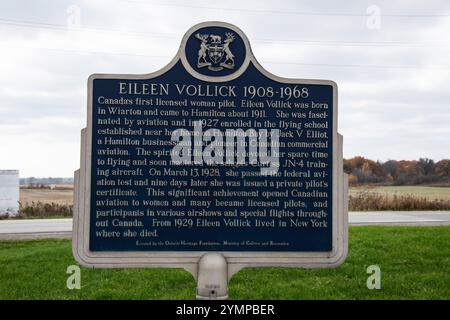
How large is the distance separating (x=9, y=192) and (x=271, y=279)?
55.9 feet

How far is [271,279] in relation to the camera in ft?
23.3

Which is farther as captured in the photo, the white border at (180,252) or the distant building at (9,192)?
the distant building at (9,192)

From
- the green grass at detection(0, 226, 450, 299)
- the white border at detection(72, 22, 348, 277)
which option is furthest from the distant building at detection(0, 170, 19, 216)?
the white border at detection(72, 22, 348, 277)

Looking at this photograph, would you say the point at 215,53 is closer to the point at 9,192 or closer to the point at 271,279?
the point at 271,279

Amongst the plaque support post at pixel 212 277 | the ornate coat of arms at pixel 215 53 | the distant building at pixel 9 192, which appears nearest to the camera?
the plaque support post at pixel 212 277

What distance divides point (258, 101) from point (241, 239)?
4.89 ft

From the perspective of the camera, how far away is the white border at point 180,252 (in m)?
5.07

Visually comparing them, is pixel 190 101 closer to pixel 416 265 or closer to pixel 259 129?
pixel 259 129

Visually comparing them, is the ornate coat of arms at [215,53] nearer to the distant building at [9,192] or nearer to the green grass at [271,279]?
the green grass at [271,279]

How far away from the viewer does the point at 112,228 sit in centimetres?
507

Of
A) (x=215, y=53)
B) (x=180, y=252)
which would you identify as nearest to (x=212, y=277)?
(x=180, y=252)

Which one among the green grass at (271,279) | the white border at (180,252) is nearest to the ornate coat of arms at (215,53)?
the white border at (180,252)

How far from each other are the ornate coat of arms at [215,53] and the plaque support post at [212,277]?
2021 millimetres

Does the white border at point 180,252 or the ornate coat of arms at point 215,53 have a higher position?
the ornate coat of arms at point 215,53
